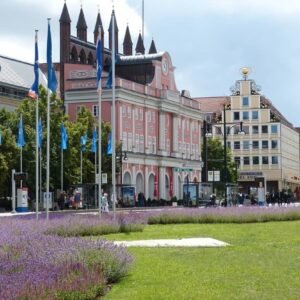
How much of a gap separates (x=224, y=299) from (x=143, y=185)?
8775cm

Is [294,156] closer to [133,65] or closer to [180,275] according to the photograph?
[133,65]

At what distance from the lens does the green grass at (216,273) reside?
12219 millimetres

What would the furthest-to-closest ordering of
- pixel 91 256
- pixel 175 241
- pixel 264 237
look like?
pixel 264 237 < pixel 175 241 < pixel 91 256

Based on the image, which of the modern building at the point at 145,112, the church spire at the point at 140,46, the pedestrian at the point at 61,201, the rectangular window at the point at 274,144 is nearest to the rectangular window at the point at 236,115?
the rectangular window at the point at 274,144

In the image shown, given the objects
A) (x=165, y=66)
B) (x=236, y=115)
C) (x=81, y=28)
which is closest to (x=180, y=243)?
(x=165, y=66)

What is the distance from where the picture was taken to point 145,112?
332ft

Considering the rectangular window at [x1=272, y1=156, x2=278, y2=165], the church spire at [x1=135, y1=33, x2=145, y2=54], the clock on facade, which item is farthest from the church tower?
the clock on facade

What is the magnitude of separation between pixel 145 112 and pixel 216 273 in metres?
86.8

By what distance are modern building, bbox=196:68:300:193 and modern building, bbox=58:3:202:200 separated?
67.4 ft

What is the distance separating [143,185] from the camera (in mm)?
99250

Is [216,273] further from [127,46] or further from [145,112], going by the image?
[127,46]

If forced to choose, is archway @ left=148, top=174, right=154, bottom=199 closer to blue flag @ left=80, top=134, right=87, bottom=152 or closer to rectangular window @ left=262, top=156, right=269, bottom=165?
blue flag @ left=80, top=134, right=87, bottom=152

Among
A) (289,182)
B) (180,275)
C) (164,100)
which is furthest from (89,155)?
(289,182)

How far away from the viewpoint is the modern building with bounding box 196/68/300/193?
451 feet
